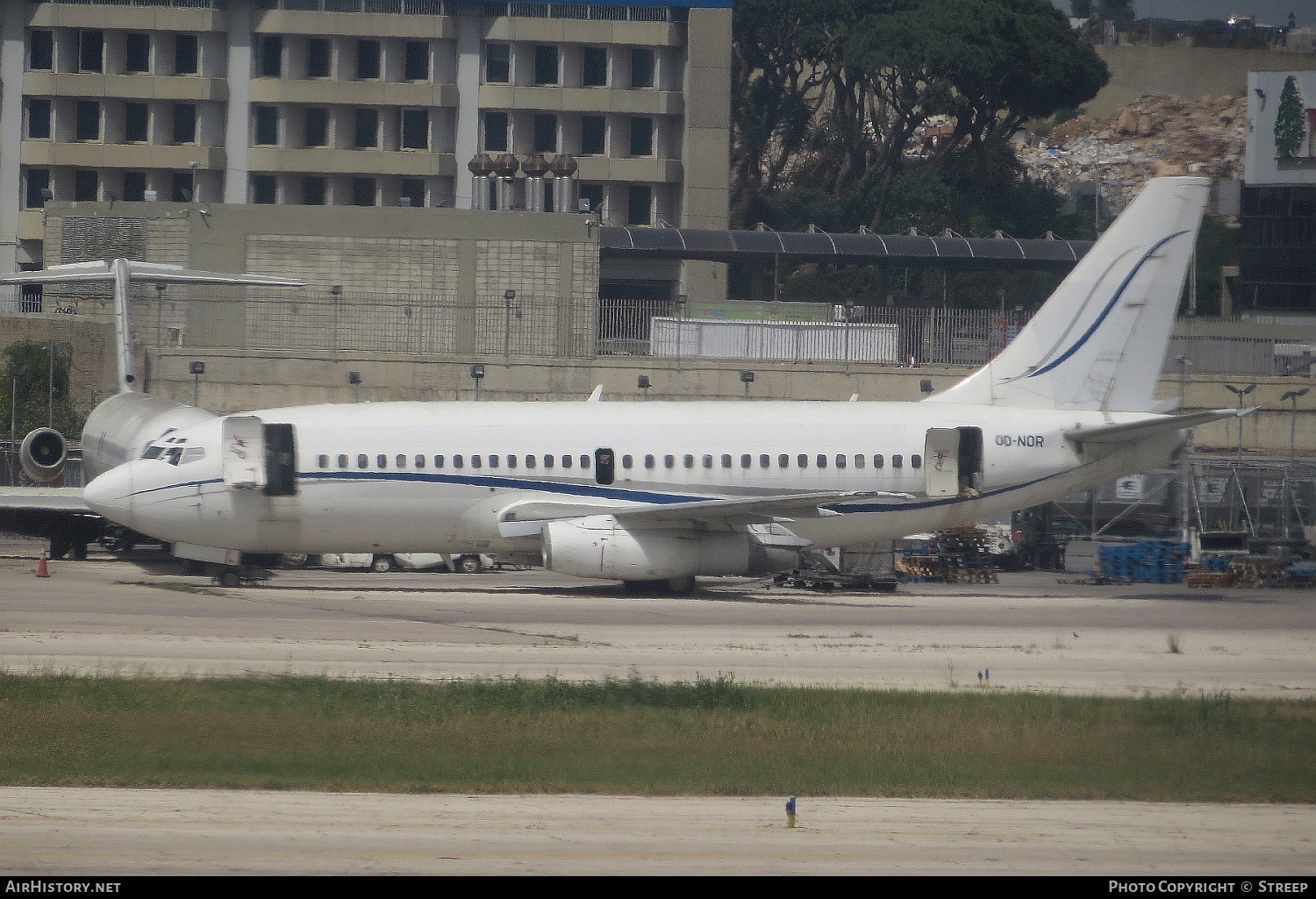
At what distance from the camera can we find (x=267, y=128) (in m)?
90.8

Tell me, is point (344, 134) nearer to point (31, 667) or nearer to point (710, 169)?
point (710, 169)

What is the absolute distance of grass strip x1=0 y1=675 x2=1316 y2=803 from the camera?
1491cm

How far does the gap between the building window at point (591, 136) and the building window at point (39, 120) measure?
3063 centimetres

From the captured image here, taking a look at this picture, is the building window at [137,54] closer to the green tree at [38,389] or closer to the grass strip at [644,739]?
the green tree at [38,389]

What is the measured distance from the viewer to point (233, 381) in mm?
46562

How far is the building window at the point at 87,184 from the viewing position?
301 feet

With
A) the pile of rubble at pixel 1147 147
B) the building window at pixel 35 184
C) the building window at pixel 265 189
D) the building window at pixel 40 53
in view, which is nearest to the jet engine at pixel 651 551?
the building window at pixel 265 189

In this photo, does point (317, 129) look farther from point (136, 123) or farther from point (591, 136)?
point (591, 136)

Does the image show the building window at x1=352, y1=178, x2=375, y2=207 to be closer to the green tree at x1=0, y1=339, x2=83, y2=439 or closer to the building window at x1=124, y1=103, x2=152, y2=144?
the building window at x1=124, y1=103, x2=152, y2=144

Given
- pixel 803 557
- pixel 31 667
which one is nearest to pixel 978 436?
pixel 803 557

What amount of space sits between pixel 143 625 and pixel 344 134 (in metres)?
71.5

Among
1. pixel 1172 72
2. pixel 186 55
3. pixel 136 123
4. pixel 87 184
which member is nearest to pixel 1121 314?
pixel 186 55

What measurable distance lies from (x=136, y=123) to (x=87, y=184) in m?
4.66

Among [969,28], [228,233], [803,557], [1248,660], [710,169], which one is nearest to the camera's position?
[1248,660]
